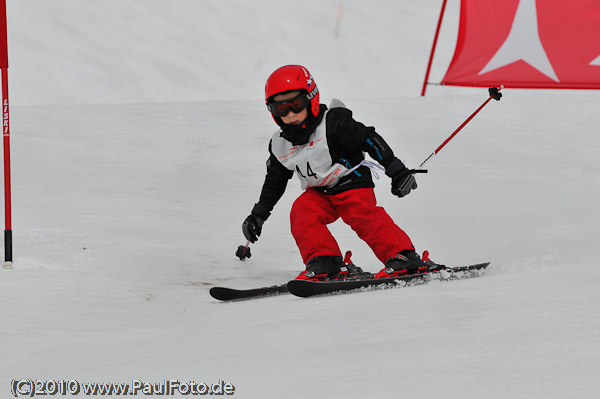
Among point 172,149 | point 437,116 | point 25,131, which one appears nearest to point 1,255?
point 172,149

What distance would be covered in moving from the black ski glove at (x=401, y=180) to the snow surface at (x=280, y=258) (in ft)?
1.91

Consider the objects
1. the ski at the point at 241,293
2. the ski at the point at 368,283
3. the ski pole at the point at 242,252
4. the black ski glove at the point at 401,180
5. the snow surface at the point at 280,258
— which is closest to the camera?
the snow surface at the point at 280,258

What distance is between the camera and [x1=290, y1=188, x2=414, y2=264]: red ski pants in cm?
398

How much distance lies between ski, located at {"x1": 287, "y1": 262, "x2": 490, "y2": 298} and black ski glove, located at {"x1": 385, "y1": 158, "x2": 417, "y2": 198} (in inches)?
17.1

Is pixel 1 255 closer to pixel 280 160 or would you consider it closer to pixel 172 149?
pixel 280 160

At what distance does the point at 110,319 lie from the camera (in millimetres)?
3221

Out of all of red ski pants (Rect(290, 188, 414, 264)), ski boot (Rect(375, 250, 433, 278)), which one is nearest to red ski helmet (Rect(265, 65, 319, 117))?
red ski pants (Rect(290, 188, 414, 264))

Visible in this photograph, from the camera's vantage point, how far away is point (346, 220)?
4156mm

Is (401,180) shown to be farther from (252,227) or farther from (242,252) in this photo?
(242,252)

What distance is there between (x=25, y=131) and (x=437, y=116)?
4.71m

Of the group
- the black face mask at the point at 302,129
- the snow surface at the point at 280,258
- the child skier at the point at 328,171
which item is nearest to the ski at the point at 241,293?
the snow surface at the point at 280,258

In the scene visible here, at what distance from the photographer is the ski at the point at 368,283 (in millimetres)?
3449

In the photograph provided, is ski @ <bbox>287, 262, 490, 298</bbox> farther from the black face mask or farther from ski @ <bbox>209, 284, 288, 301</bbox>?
the black face mask

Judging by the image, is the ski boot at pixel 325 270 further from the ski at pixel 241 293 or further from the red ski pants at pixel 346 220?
the ski at pixel 241 293
